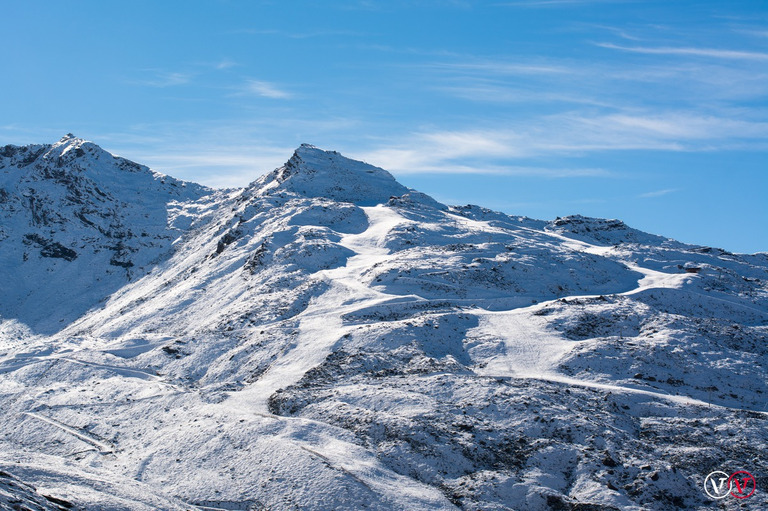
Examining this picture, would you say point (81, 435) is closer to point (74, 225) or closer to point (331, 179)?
point (331, 179)

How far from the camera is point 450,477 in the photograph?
20.9 metres

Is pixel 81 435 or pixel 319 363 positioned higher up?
pixel 319 363

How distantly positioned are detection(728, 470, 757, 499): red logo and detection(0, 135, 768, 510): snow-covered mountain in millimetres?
317

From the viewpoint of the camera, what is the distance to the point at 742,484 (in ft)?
64.7

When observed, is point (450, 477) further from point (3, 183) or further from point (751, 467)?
point (3, 183)

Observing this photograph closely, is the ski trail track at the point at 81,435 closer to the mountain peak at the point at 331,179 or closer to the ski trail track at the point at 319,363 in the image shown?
the ski trail track at the point at 319,363

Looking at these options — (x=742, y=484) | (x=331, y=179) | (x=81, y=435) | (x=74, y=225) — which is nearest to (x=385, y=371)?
(x=81, y=435)

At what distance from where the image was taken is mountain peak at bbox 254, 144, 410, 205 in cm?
7244

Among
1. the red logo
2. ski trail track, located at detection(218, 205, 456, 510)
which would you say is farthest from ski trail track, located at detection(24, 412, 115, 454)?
the red logo

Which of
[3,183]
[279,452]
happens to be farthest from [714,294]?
[3,183]

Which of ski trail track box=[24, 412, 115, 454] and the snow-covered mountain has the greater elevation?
the snow-covered mountain

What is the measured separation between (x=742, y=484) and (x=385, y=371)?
15614mm

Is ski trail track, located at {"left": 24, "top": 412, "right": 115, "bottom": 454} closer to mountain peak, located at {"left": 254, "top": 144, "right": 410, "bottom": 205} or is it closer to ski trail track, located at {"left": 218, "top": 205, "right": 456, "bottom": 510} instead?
ski trail track, located at {"left": 218, "top": 205, "right": 456, "bottom": 510}

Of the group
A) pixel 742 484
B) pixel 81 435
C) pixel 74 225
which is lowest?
pixel 81 435
